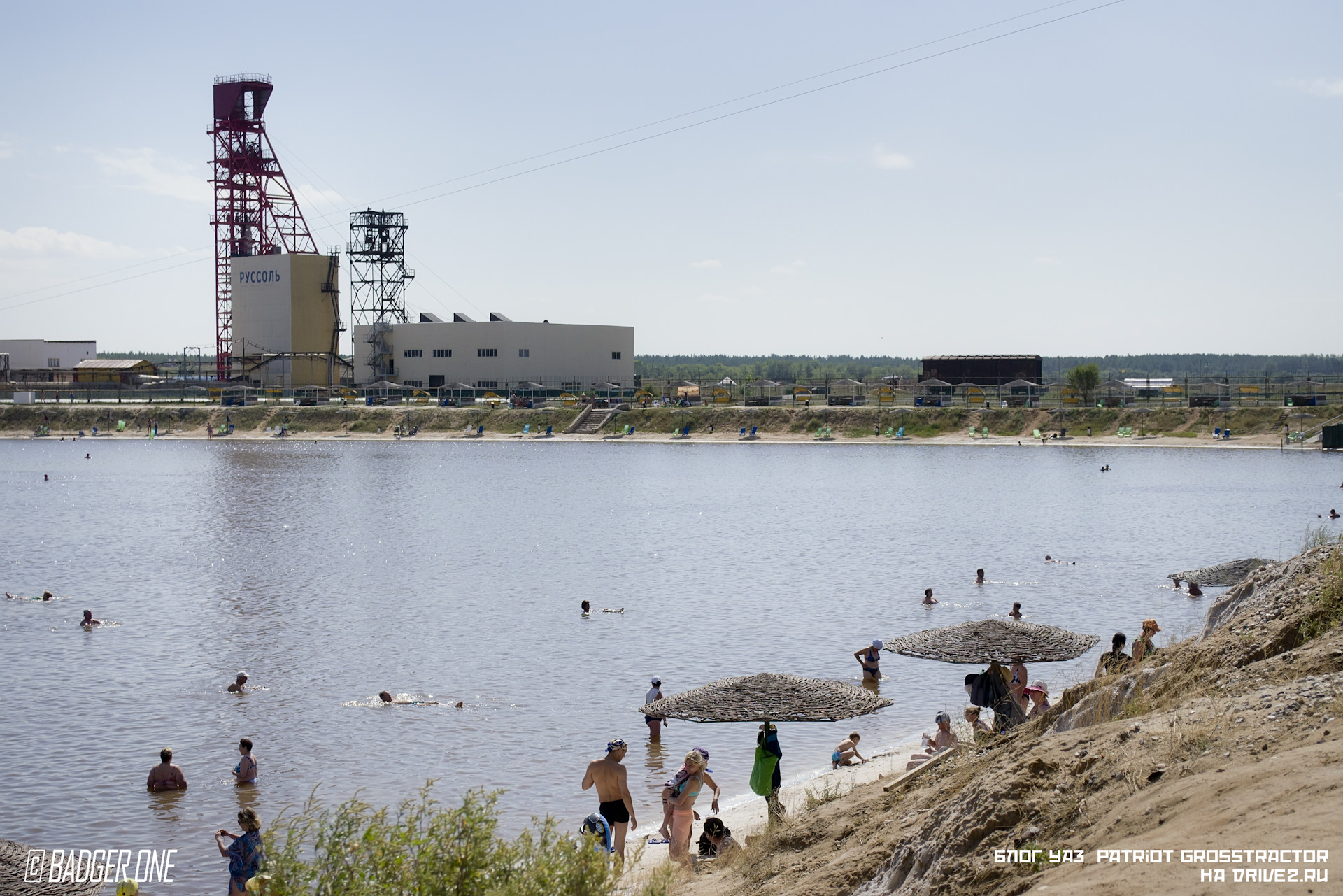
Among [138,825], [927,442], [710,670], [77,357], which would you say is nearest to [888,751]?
[710,670]

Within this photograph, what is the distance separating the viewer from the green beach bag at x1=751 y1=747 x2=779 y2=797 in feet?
43.1

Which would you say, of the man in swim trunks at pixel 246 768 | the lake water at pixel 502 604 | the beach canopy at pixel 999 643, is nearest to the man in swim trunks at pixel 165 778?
the lake water at pixel 502 604

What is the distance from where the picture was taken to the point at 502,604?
2988 centimetres

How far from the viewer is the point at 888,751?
16.8 m

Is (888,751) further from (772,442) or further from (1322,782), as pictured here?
(772,442)

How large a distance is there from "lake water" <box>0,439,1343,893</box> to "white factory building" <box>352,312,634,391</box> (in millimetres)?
37145

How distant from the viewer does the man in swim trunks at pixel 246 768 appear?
15.6 metres

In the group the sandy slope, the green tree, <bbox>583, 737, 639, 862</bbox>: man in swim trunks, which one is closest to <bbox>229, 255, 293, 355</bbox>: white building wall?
the green tree

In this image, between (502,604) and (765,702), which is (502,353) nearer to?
(502,604)

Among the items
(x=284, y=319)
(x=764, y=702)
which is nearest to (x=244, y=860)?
(x=764, y=702)

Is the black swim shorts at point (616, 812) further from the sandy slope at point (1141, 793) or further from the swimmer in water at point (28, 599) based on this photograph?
the swimmer in water at point (28, 599)

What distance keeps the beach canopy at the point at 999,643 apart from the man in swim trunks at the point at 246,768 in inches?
410

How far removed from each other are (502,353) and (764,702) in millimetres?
88845

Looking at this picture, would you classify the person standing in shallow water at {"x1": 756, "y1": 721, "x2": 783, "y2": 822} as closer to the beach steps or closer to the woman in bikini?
the woman in bikini
